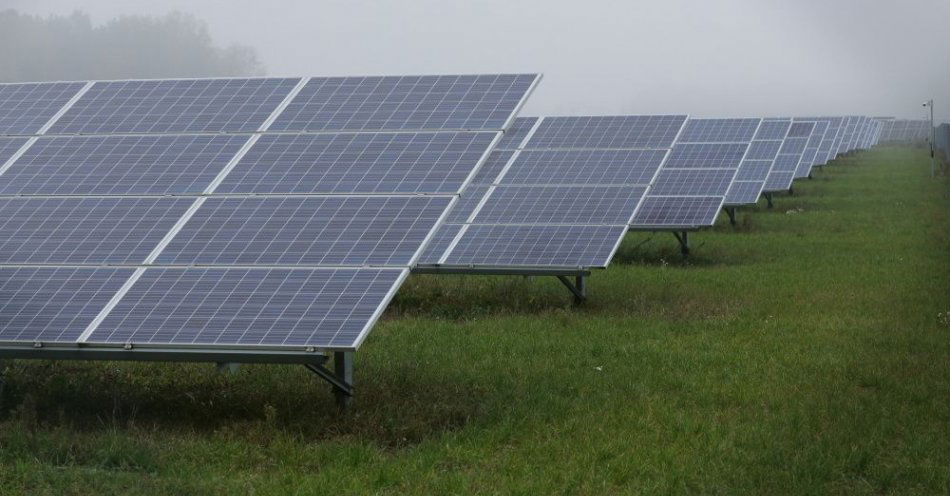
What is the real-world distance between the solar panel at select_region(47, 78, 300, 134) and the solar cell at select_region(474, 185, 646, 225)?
5184mm

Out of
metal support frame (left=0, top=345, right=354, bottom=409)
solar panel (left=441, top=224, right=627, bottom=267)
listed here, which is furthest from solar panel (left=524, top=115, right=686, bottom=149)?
metal support frame (left=0, top=345, right=354, bottom=409)

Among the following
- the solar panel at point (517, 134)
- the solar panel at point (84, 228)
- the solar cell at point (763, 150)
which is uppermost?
the solar panel at point (517, 134)

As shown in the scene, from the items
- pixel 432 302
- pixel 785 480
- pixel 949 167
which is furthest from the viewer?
pixel 949 167

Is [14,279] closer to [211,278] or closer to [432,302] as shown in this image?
[211,278]

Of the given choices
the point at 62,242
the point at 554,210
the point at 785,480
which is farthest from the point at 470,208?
the point at 785,480

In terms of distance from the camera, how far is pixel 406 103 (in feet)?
42.8

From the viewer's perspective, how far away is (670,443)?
370 inches

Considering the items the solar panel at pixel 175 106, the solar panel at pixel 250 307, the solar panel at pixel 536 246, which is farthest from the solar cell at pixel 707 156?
the solar panel at pixel 250 307

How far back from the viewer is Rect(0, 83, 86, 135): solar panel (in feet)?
44.0

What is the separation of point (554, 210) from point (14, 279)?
9.54m

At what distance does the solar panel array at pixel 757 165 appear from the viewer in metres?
30.4

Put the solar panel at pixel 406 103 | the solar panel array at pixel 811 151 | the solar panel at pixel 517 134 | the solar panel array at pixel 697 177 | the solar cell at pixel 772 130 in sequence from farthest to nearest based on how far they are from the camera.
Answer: the solar panel array at pixel 811 151, the solar cell at pixel 772 130, the solar panel array at pixel 697 177, the solar panel at pixel 517 134, the solar panel at pixel 406 103

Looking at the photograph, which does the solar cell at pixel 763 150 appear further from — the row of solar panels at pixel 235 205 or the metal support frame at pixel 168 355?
the metal support frame at pixel 168 355

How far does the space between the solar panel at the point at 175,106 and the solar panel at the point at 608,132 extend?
27.6 ft
